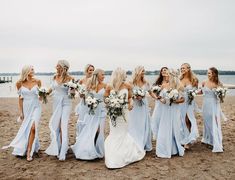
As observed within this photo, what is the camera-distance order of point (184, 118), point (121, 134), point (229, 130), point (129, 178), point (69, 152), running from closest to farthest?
point (129, 178), point (121, 134), point (69, 152), point (184, 118), point (229, 130)

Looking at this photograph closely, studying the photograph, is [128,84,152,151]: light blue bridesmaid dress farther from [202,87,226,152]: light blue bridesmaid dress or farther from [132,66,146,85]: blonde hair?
[202,87,226,152]: light blue bridesmaid dress

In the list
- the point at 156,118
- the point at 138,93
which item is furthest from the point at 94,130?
the point at 156,118

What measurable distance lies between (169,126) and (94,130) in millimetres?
2096

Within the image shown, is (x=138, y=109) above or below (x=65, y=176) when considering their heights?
above

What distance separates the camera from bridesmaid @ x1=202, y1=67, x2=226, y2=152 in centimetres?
932

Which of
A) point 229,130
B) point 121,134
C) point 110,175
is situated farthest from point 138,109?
point 229,130

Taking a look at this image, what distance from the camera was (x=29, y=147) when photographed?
8367 mm

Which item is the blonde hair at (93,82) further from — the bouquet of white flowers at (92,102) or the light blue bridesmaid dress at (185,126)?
the light blue bridesmaid dress at (185,126)

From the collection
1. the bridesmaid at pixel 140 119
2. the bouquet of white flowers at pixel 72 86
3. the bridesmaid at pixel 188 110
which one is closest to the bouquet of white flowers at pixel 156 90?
the bridesmaid at pixel 140 119

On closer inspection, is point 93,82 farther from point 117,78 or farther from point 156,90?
point 156,90

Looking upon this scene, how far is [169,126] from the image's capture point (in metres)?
8.90

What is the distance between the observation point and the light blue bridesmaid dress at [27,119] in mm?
8448

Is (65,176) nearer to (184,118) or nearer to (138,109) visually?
(138,109)

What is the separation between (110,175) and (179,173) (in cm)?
158
